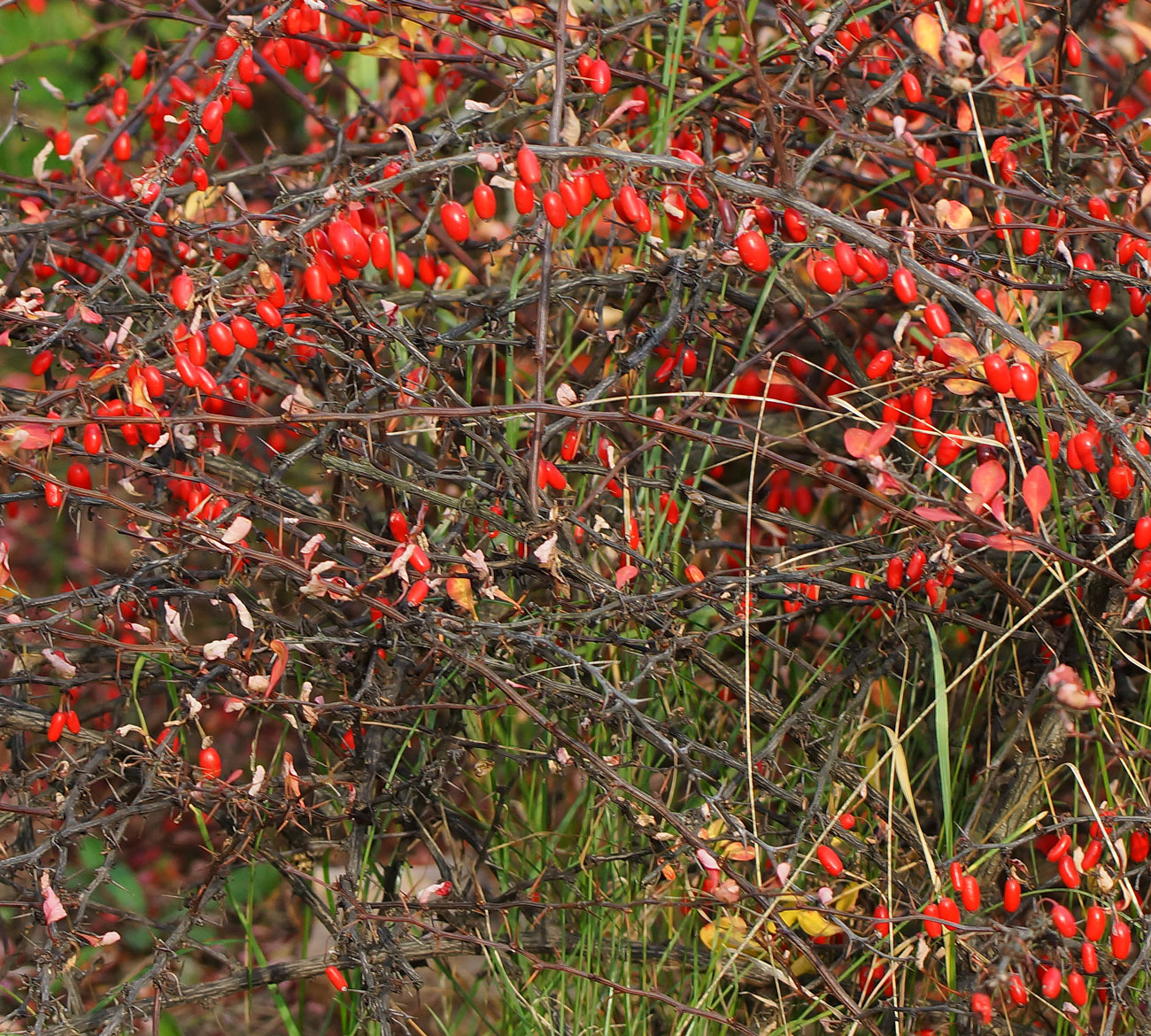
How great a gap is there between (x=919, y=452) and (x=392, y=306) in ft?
2.74

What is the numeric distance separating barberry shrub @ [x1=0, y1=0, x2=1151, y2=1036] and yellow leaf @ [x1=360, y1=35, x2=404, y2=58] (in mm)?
45

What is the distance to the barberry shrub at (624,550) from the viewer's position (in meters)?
1.45

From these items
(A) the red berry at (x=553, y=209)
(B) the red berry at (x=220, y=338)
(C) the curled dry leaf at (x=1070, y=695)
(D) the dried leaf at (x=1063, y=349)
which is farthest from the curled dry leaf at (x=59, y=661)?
(D) the dried leaf at (x=1063, y=349)

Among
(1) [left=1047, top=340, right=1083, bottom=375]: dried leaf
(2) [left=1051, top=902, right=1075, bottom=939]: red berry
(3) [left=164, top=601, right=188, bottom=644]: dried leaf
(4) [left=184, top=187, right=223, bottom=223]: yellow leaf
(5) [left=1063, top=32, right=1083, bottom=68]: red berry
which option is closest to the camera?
(2) [left=1051, top=902, right=1075, bottom=939]: red berry

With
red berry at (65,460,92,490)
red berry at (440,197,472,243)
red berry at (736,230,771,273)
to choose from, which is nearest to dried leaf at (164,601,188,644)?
red berry at (65,460,92,490)

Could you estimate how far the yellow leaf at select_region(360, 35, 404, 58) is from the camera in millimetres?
1931

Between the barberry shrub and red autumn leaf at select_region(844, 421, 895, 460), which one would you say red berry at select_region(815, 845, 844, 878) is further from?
red autumn leaf at select_region(844, 421, 895, 460)

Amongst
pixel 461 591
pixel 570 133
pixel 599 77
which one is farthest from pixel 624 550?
pixel 599 77

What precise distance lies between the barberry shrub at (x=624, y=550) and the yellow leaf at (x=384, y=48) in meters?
0.04

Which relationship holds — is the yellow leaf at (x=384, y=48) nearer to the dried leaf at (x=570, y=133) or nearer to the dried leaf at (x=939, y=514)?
the dried leaf at (x=570, y=133)

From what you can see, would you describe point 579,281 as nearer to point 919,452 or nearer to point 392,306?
point 392,306

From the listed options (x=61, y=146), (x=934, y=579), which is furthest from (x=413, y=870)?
(x=61, y=146)

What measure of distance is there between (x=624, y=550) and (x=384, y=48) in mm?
1046

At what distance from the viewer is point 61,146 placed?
2025 millimetres
